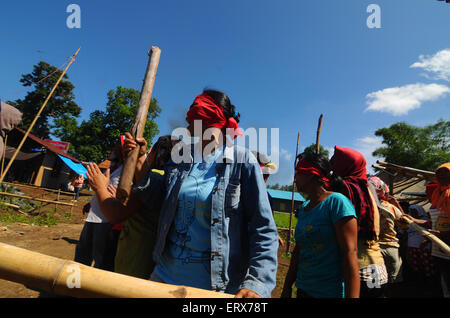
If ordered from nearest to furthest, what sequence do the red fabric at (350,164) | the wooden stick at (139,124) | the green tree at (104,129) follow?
the wooden stick at (139,124), the red fabric at (350,164), the green tree at (104,129)

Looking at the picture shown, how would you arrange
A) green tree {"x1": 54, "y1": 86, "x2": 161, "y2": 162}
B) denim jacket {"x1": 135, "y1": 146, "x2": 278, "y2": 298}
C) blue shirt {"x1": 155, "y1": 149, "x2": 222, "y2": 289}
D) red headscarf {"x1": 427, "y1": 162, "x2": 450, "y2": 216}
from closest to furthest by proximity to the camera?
denim jacket {"x1": 135, "y1": 146, "x2": 278, "y2": 298} → blue shirt {"x1": 155, "y1": 149, "x2": 222, "y2": 289} → red headscarf {"x1": 427, "y1": 162, "x2": 450, "y2": 216} → green tree {"x1": 54, "y1": 86, "x2": 161, "y2": 162}

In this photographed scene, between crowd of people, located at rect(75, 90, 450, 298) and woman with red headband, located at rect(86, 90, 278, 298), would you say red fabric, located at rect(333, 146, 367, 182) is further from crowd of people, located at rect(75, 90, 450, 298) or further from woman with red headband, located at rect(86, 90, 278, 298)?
woman with red headband, located at rect(86, 90, 278, 298)

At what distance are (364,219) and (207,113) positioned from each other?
6.23 feet

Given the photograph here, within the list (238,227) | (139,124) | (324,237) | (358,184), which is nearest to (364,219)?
(358,184)

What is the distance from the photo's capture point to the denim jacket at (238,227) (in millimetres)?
Answer: 1204

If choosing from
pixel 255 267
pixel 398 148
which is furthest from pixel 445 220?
pixel 398 148

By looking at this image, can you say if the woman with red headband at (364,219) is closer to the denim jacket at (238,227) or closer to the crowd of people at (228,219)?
the crowd of people at (228,219)

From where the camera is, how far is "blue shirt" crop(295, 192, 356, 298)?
1.80 metres

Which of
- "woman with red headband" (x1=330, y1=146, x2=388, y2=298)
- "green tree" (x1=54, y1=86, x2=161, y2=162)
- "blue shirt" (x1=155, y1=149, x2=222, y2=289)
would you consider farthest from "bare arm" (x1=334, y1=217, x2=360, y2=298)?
"green tree" (x1=54, y1=86, x2=161, y2=162)

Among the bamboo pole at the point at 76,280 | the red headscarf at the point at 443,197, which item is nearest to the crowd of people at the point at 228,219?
the bamboo pole at the point at 76,280

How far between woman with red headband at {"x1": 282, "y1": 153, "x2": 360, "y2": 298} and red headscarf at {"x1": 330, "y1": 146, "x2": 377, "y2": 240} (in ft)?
1.08
